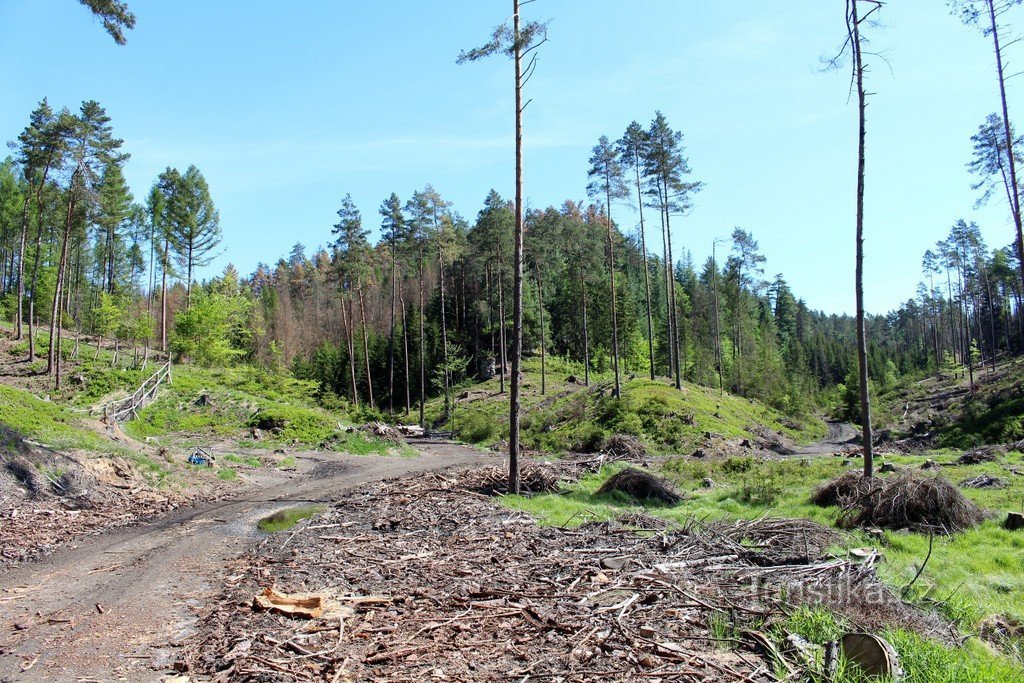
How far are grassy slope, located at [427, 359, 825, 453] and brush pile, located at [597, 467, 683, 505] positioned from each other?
11.7 m

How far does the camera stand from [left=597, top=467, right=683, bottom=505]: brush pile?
577 inches

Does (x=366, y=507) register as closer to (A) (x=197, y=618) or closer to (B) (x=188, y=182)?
(A) (x=197, y=618)

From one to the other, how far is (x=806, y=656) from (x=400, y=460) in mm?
21537

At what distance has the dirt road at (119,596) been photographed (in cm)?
560

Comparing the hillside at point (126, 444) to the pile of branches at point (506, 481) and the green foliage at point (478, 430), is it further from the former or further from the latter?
the pile of branches at point (506, 481)

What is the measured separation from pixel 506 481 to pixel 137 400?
22555mm

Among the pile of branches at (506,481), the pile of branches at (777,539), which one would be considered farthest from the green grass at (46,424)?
the pile of branches at (777,539)

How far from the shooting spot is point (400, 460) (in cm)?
2550

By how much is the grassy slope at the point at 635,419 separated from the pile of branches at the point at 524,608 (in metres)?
18.2

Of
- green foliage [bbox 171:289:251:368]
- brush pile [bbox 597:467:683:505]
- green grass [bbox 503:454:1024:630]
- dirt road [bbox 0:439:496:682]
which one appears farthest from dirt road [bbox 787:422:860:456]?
green foliage [bbox 171:289:251:368]

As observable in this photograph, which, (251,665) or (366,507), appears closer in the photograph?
(251,665)

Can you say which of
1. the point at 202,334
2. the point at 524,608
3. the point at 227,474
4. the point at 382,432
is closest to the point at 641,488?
the point at 524,608

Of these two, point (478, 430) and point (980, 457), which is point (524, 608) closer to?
point (980, 457)

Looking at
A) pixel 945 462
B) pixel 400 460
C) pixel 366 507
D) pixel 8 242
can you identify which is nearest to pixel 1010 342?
pixel 945 462
